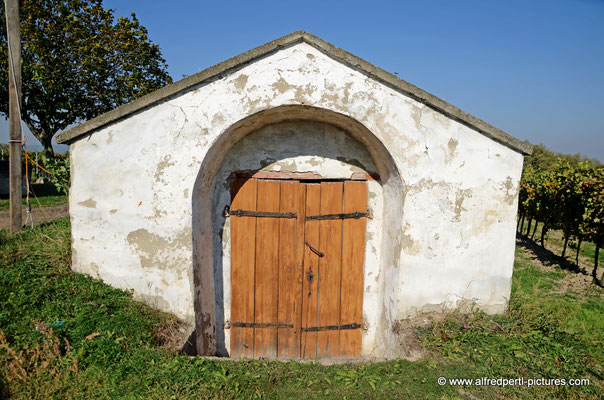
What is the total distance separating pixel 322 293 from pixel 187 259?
2.08 m

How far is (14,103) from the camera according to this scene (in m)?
5.73

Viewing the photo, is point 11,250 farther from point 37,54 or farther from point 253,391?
point 37,54

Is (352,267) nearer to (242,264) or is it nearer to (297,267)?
(297,267)

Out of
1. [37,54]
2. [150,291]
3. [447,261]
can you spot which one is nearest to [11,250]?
[150,291]

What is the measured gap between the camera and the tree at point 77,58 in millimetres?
13516

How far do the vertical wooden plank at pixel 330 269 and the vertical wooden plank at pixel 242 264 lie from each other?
102 centimetres

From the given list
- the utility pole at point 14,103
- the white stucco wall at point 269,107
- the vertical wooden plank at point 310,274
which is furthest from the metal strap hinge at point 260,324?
the utility pole at point 14,103

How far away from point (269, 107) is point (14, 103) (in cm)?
453

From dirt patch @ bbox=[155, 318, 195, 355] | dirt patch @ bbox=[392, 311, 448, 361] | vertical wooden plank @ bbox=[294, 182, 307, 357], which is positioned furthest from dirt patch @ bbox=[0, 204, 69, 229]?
dirt patch @ bbox=[392, 311, 448, 361]

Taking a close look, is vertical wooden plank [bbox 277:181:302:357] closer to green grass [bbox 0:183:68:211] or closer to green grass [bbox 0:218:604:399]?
green grass [bbox 0:218:604:399]

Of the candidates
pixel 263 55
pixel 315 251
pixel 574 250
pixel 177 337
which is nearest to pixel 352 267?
A: pixel 315 251

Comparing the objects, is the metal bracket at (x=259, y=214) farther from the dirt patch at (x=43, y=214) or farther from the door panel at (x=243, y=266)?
the dirt patch at (x=43, y=214)

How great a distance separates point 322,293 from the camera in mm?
5320

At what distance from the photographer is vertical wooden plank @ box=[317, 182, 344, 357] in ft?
17.1
